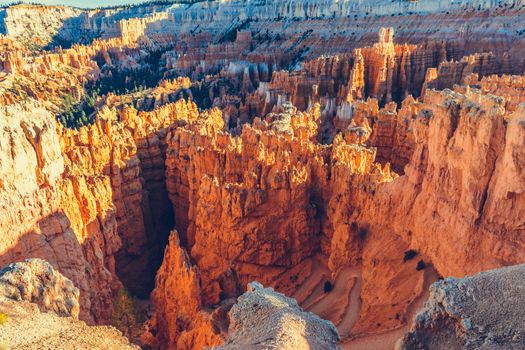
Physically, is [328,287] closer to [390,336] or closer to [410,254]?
[410,254]

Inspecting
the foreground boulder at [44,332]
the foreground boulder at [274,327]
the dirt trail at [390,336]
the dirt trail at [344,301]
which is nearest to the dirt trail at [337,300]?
the dirt trail at [344,301]

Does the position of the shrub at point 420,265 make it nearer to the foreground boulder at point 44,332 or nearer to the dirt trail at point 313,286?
the dirt trail at point 313,286

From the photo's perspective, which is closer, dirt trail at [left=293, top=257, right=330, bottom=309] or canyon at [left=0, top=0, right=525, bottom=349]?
canyon at [left=0, top=0, right=525, bottom=349]

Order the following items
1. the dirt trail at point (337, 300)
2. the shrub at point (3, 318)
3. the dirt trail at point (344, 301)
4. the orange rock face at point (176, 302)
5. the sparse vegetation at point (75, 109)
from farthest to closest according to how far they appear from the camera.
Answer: the sparse vegetation at point (75, 109)
the orange rock face at point (176, 302)
the dirt trail at point (337, 300)
the dirt trail at point (344, 301)
the shrub at point (3, 318)

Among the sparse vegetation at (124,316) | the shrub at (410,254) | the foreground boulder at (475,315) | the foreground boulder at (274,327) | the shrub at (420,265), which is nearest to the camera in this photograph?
the foreground boulder at (475,315)

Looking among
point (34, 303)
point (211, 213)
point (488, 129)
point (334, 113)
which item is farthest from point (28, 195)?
point (334, 113)

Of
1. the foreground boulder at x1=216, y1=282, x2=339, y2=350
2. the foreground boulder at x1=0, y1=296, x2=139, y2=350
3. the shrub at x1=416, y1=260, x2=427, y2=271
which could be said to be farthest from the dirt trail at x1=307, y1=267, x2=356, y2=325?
the foreground boulder at x1=0, y1=296, x2=139, y2=350

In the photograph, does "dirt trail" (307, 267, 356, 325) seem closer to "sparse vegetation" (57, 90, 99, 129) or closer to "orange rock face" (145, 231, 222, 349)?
"orange rock face" (145, 231, 222, 349)
